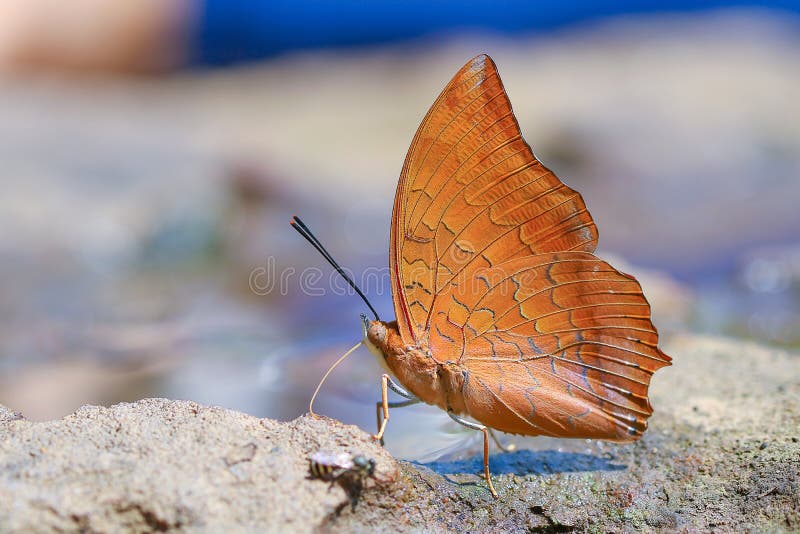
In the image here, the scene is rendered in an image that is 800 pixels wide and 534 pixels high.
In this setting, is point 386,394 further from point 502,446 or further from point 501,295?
point 502,446

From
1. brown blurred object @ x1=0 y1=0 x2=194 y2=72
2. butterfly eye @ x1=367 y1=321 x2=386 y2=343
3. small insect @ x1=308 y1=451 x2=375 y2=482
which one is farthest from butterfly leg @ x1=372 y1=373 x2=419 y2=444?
brown blurred object @ x1=0 y1=0 x2=194 y2=72

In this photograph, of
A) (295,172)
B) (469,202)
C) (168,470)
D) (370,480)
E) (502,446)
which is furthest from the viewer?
(295,172)

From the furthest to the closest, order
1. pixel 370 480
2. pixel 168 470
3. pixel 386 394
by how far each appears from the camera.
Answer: pixel 386 394 < pixel 370 480 < pixel 168 470

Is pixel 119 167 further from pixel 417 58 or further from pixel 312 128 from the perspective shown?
pixel 417 58

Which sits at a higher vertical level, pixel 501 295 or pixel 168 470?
pixel 501 295

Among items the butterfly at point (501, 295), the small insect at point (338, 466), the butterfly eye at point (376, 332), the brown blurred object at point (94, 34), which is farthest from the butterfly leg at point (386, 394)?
the brown blurred object at point (94, 34)

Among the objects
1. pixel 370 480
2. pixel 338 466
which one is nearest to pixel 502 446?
pixel 370 480

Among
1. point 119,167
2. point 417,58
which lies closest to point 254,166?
point 119,167
